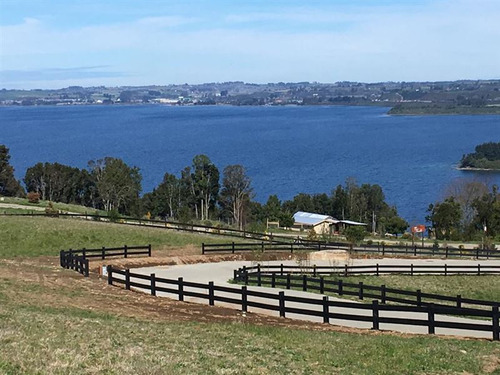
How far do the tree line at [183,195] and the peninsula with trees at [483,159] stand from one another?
2735 inches

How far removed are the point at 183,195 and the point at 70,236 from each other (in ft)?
181

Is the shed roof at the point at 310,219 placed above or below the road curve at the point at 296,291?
below

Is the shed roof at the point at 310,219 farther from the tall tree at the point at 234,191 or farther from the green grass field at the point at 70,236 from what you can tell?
the green grass field at the point at 70,236

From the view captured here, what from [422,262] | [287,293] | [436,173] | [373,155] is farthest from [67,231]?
[373,155]

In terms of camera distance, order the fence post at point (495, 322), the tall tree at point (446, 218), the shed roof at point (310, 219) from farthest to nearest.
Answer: the shed roof at point (310, 219)
the tall tree at point (446, 218)
the fence post at point (495, 322)

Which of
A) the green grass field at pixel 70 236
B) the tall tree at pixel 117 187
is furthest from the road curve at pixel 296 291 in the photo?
the tall tree at pixel 117 187

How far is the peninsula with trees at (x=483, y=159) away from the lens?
164 meters

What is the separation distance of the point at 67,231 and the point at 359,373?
101 feet

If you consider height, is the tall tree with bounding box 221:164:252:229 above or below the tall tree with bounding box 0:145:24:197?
below

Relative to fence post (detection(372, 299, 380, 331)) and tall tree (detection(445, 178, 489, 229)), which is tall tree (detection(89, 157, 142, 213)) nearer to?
tall tree (detection(445, 178, 489, 229))

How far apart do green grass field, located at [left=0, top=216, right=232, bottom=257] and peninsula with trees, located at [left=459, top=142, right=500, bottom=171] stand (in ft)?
422

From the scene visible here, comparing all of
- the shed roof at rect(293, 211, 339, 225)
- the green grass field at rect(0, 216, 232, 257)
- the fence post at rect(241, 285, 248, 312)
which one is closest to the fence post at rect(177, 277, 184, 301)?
the fence post at rect(241, 285, 248, 312)

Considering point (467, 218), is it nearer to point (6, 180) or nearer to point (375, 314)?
point (6, 180)

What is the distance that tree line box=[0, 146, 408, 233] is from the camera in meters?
88.5
